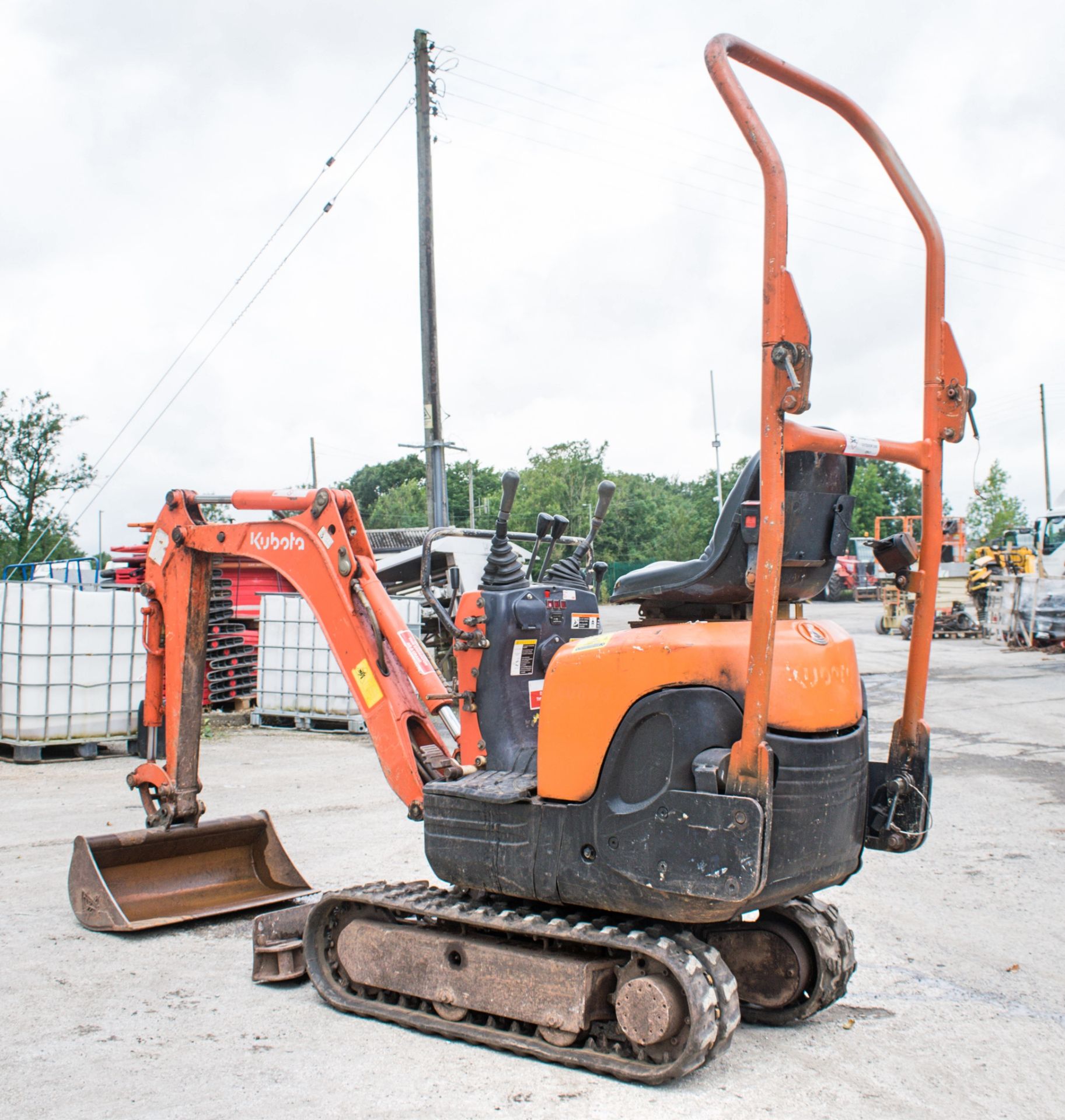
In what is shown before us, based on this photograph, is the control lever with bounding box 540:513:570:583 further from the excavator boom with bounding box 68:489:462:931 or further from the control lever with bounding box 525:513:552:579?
the excavator boom with bounding box 68:489:462:931

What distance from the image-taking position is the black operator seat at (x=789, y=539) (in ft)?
11.7

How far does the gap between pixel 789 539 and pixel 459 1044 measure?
7.00 ft

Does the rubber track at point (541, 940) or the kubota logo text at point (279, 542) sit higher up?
the kubota logo text at point (279, 542)

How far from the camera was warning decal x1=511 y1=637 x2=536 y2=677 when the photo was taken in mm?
4852

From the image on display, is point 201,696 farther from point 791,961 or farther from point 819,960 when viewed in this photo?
point 819,960

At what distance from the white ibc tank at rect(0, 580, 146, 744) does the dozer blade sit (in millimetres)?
5394

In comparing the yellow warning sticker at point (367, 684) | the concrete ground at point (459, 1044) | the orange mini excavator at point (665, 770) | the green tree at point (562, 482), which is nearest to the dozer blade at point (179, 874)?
the concrete ground at point (459, 1044)

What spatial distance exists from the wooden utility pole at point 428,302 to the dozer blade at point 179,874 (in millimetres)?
10400

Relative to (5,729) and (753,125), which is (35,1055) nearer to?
(753,125)

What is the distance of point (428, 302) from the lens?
1653cm

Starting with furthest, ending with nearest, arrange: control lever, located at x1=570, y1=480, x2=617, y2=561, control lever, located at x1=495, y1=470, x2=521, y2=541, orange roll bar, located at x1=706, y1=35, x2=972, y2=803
Answer: control lever, located at x1=570, y1=480, x2=617, y2=561 < control lever, located at x1=495, y1=470, x2=521, y2=541 < orange roll bar, located at x1=706, y1=35, x2=972, y2=803

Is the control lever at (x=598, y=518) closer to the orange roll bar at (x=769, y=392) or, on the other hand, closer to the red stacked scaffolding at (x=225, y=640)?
the orange roll bar at (x=769, y=392)

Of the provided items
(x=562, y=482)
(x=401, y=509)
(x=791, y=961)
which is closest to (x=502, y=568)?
(x=791, y=961)

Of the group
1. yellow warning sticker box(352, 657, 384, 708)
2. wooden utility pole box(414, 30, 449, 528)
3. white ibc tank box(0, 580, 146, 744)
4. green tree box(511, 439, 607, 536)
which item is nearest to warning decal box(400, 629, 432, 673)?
yellow warning sticker box(352, 657, 384, 708)
